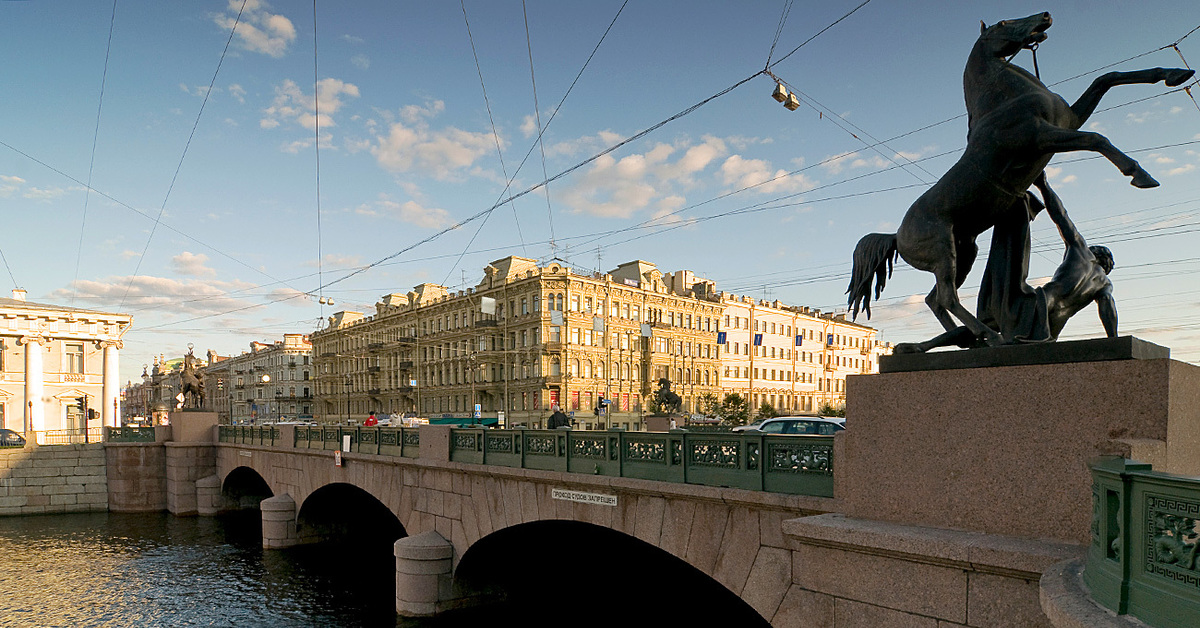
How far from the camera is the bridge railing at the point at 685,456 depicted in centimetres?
797

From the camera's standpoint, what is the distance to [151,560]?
22.1 m

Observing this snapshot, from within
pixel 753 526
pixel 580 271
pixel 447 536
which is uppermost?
pixel 580 271

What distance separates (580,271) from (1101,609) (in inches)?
Result: 2296

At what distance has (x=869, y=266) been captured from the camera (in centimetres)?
721

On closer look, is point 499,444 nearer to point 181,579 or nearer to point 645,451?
point 645,451

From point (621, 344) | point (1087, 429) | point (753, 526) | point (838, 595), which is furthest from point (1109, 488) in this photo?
point (621, 344)

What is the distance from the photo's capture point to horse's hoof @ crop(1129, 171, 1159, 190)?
16.0ft

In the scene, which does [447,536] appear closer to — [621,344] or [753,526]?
[753,526]

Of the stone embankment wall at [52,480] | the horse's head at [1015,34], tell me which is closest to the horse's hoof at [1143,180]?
the horse's head at [1015,34]

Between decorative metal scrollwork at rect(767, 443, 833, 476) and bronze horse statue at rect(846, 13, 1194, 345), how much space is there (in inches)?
79.7

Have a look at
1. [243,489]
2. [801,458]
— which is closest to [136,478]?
A: [243,489]

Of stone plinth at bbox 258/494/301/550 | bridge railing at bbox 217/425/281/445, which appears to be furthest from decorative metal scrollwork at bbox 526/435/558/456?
bridge railing at bbox 217/425/281/445

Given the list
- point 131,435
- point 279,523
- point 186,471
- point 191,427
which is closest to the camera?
point 279,523

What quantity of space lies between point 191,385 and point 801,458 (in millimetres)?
33588
